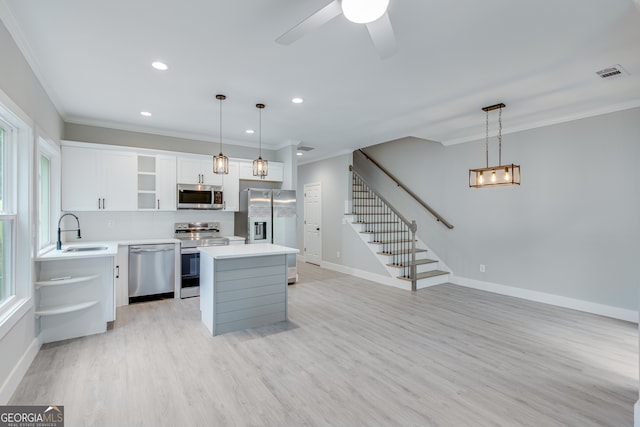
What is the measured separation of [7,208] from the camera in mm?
2670

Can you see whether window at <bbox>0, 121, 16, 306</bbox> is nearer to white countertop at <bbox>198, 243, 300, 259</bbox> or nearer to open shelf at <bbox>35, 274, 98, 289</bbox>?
open shelf at <bbox>35, 274, 98, 289</bbox>

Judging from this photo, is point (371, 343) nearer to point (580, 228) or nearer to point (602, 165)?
point (580, 228)

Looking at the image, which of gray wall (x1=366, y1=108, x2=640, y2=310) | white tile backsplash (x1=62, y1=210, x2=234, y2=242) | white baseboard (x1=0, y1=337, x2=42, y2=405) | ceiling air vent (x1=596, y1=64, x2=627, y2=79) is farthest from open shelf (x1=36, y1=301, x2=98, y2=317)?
ceiling air vent (x1=596, y1=64, x2=627, y2=79)

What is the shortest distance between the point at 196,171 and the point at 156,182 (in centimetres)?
65

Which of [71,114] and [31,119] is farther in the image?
[71,114]

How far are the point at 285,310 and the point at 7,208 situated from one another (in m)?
2.87

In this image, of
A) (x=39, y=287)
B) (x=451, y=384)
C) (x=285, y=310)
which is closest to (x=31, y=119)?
(x=39, y=287)

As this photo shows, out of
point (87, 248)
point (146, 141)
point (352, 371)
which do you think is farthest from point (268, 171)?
point (352, 371)

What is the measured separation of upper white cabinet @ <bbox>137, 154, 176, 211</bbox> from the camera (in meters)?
5.02

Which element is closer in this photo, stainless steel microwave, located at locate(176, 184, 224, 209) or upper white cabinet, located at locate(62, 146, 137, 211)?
upper white cabinet, located at locate(62, 146, 137, 211)

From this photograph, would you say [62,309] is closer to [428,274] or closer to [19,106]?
[19,106]

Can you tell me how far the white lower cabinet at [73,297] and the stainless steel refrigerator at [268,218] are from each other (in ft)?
7.81

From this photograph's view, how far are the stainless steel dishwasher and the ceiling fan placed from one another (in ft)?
13.1

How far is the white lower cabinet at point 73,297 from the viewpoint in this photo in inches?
128
